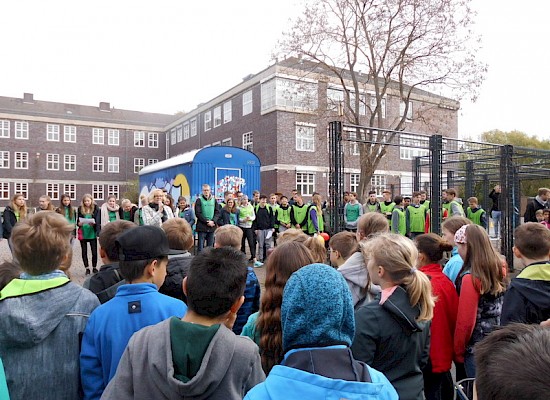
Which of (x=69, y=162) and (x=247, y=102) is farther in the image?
(x=69, y=162)

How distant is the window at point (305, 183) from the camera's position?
3494 cm

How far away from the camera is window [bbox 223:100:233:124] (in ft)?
133

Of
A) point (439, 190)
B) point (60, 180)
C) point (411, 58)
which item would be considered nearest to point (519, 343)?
point (439, 190)

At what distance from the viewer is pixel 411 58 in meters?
22.2

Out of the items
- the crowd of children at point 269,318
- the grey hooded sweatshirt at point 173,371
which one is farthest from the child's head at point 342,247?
the grey hooded sweatshirt at point 173,371

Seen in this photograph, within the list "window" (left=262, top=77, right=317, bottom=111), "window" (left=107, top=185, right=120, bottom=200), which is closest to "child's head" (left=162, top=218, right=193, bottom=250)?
"window" (left=262, top=77, right=317, bottom=111)

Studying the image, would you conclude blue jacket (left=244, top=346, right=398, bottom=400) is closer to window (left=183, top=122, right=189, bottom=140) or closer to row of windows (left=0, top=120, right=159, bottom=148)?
window (left=183, top=122, right=189, bottom=140)

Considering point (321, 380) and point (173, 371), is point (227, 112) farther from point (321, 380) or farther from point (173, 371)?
point (321, 380)

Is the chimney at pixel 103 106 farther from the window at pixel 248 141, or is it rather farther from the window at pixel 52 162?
the window at pixel 248 141

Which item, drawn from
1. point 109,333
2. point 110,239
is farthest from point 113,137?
point 109,333

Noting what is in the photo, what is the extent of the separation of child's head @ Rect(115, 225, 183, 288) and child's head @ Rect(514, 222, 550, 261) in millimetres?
2682

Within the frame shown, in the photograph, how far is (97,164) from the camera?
2133 inches

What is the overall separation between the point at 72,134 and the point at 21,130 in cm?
548

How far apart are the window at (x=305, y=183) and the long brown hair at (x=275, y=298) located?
3210 centimetres
